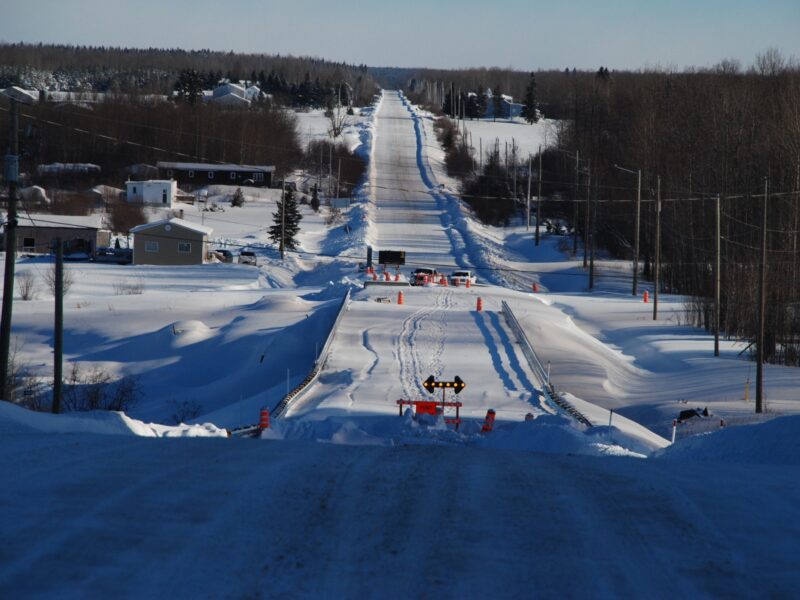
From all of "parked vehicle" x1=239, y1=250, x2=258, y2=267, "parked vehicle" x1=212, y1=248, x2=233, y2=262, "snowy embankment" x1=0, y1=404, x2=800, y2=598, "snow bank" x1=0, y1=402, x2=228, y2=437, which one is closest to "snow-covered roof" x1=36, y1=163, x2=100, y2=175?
"parked vehicle" x1=212, y1=248, x2=233, y2=262

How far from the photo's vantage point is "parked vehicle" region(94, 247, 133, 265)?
207 ft

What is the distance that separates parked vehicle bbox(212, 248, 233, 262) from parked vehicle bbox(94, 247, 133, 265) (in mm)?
5372

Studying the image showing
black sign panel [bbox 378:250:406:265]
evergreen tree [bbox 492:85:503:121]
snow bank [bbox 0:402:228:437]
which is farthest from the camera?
evergreen tree [bbox 492:85:503:121]

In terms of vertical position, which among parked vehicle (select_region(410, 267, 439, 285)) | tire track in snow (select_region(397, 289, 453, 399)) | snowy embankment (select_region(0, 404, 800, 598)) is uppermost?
parked vehicle (select_region(410, 267, 439, 285))

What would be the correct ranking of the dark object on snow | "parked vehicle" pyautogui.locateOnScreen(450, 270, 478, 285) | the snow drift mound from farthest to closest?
"parked vehicle" pyautogui.locateOnScreen(450, 270, 478, 285), the dark object on snow, the snow drift mound

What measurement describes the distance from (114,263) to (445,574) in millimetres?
58911

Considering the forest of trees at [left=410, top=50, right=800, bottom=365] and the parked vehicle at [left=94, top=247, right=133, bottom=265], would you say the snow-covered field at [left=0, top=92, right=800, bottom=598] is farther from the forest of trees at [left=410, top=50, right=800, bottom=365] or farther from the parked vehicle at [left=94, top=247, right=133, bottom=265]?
the parked vehicle at [left=94, top=247, right=133, bottom=265]

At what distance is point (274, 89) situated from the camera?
170 meters

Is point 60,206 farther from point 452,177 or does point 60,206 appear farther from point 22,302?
point 452,177

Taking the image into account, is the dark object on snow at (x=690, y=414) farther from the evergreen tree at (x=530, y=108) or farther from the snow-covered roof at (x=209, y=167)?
the evergreen tree at (x=530, y=108)

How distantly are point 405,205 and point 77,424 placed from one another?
75023 mm

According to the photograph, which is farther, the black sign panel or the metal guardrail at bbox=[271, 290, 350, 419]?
the black sign panel

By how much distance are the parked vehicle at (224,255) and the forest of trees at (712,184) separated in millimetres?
22257

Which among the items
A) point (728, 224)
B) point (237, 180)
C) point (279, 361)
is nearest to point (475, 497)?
point (279, 361)
